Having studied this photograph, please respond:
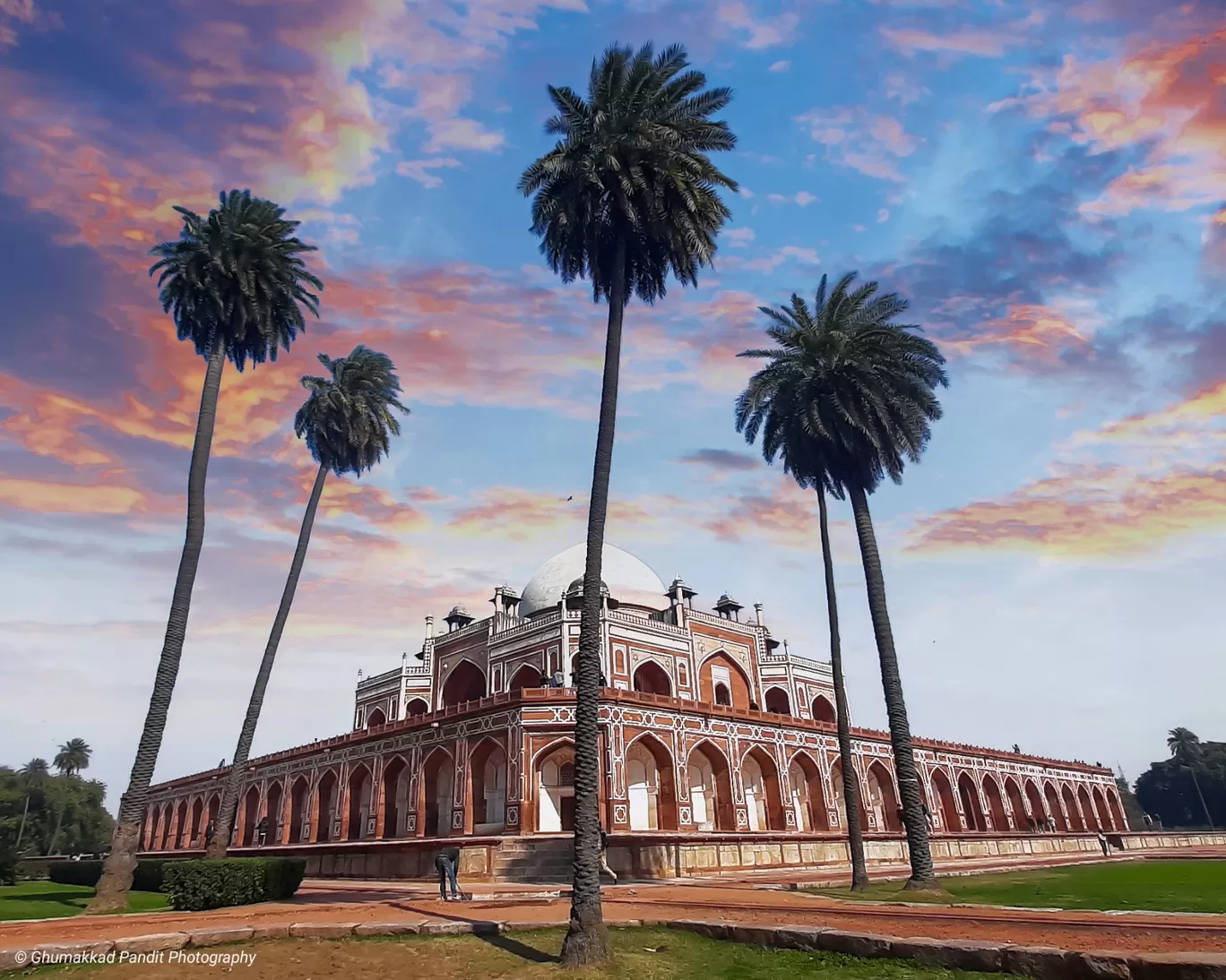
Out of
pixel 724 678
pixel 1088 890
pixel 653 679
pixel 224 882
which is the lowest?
pixel 1088 890

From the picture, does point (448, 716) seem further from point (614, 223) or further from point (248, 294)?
point (614, 223)

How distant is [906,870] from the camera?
2898 cm

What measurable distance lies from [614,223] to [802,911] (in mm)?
15006

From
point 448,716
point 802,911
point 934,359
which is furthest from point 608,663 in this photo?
point 802,911

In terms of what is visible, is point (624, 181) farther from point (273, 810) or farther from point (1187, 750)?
point (1187, 750)

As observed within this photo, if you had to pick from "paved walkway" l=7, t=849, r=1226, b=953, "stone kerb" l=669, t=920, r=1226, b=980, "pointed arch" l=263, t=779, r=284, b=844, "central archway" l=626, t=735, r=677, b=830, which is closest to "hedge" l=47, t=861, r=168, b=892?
"paved walkway" l=7, t=849, r=1226, b=953

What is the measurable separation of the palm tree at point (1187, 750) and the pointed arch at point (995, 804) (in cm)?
5939

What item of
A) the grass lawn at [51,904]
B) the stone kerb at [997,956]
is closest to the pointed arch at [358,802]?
the grass lawn at [51,904]

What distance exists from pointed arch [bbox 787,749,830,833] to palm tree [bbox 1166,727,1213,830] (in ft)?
272

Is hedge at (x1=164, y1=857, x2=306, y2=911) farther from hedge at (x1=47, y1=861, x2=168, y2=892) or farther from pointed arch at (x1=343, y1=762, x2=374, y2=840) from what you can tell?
pointed arch at (x1=343, y1=762, x2=374, y2=840)

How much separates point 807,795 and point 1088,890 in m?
26.2

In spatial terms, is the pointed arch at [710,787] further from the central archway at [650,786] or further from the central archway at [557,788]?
the central archway at [557,788]

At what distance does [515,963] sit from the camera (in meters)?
11.2

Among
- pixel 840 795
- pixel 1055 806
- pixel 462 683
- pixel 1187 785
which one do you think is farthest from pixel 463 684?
pixel 1187 785
